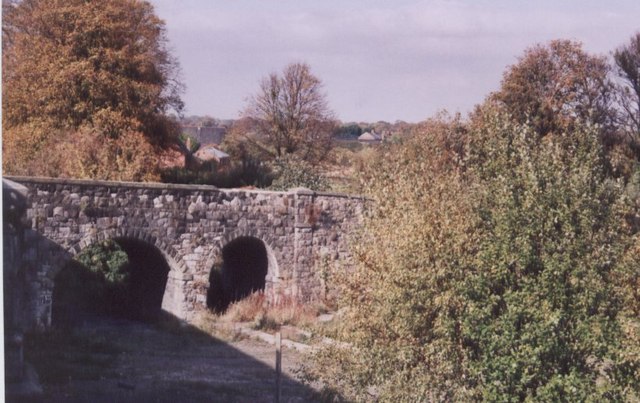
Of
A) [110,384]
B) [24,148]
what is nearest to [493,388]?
[110,384]

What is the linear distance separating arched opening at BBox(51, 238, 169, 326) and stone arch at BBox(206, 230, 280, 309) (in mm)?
1366

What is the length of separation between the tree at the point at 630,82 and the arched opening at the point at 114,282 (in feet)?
37.7

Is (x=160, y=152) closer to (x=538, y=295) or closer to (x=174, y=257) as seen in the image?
(x=174, y=257)

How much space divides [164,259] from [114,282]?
1687mm

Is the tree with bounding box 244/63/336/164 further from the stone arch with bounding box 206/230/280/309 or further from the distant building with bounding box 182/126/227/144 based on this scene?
the distant building with bounding box 182/126/227/144

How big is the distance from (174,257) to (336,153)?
25964 millimetres

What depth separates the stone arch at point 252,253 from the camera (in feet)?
65.3

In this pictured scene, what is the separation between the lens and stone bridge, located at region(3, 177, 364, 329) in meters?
17.2

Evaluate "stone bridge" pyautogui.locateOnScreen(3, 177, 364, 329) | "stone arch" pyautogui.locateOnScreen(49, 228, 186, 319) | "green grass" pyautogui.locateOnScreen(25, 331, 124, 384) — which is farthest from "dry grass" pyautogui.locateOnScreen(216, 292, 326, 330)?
"green grass" pyautogui.locateOnScreen(25, 331, 124, 384)

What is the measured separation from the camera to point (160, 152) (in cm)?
3047

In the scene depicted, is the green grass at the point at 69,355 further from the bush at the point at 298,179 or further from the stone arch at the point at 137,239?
the bush at the point at 298,179

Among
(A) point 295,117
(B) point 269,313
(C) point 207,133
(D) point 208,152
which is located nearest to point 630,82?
(B) point 269,313

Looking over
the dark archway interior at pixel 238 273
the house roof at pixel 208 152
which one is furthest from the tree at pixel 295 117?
the dark archway interior at pixel 238 273

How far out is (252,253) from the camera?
22.6m
